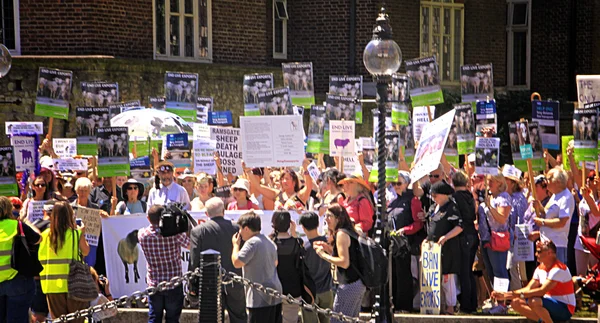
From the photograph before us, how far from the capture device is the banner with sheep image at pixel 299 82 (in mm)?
18234

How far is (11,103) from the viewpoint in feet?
75.9

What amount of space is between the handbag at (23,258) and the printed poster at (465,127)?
256 inches

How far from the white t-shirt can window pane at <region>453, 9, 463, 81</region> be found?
16792 mm

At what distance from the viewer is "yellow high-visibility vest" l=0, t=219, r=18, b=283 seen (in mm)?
11906

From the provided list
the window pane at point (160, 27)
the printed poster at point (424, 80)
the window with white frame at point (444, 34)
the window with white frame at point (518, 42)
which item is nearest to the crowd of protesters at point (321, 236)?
the printed poster at point (424, 80)

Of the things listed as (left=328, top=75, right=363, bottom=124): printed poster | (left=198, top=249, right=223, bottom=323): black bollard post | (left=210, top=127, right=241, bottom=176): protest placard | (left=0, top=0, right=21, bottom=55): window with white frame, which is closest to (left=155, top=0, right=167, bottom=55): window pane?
(left=0, top=0, right=21, bottom=55): window with white frame

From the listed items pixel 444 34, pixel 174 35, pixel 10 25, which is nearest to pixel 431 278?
pixel 10 25

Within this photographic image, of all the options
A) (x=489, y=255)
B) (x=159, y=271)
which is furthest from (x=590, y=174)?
(x=159, y=271)

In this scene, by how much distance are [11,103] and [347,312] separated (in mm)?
13187

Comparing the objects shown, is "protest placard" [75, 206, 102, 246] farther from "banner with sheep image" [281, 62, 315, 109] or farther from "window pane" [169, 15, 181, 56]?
"window pane" [169, 15, 181, 56]

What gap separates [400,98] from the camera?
17219mm

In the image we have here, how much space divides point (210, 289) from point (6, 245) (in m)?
2.98

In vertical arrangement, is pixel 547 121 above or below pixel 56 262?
above

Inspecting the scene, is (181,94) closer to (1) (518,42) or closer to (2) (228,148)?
(2) (228,148)
